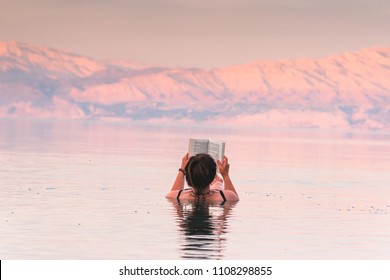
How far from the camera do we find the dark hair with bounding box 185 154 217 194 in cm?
2188

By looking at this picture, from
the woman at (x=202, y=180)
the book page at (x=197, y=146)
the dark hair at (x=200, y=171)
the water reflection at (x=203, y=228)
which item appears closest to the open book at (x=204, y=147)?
the book page at (x=197, y=146)

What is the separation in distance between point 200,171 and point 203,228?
1830 millimetres

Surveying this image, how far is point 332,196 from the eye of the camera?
35.8 m

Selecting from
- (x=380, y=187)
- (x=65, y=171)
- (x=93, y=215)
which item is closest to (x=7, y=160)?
(x=65, y=171)

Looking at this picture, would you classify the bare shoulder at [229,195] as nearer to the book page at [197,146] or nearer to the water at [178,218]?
the water at [178,218]

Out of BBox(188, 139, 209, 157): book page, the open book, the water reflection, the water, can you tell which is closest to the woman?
the water reflection

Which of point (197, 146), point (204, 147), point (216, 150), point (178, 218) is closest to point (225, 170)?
point (216, 150)

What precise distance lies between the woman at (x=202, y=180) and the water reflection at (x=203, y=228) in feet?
0.89

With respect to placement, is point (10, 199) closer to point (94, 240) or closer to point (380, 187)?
point (94, 240)

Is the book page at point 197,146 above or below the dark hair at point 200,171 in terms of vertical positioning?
above

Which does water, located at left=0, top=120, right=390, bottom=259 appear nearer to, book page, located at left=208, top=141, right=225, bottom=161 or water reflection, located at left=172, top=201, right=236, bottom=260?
water reflection, located at left=172, top=201, right=236, bottom=260

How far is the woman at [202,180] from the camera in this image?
22.0 meters
